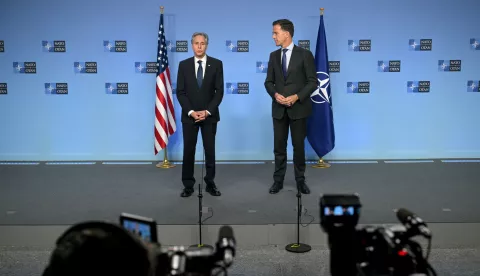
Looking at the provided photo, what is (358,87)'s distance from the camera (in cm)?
704

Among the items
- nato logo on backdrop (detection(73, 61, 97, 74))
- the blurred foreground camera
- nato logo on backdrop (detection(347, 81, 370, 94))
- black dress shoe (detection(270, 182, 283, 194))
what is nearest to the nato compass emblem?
nato logo on backdrop (detection(347, 81, 370, 94))

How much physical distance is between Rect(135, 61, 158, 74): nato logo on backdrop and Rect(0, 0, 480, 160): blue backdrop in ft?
0.08

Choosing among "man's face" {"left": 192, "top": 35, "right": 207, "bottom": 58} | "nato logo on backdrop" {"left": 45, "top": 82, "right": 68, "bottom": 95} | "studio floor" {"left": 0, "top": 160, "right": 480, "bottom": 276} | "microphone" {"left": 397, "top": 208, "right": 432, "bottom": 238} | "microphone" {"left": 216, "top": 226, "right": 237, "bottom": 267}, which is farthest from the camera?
"nato logo on backdrop" {"left": 45, "top": 82, "right": 68, "bottom": 95}

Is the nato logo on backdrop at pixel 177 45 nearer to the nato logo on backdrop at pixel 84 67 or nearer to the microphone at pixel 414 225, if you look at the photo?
the nato logo on backdrop at pixel 84 67

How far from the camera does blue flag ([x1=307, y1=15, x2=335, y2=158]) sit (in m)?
6.61

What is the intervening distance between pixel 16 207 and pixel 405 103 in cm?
482

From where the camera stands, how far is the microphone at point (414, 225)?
218cm

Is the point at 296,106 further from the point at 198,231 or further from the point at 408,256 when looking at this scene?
the point at 408,256

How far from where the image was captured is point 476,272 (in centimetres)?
392

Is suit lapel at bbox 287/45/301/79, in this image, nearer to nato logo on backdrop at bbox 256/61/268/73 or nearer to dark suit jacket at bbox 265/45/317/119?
dark suit jacket at bbox 265/45/317/119

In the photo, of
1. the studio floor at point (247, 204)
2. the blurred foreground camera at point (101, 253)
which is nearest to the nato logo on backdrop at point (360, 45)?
the studio floor at point (247, 204)

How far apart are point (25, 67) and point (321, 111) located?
3.83 m

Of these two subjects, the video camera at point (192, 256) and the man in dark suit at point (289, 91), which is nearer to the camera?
the video camera at point (192, 256)

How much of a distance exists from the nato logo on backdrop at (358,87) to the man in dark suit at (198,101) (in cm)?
229
